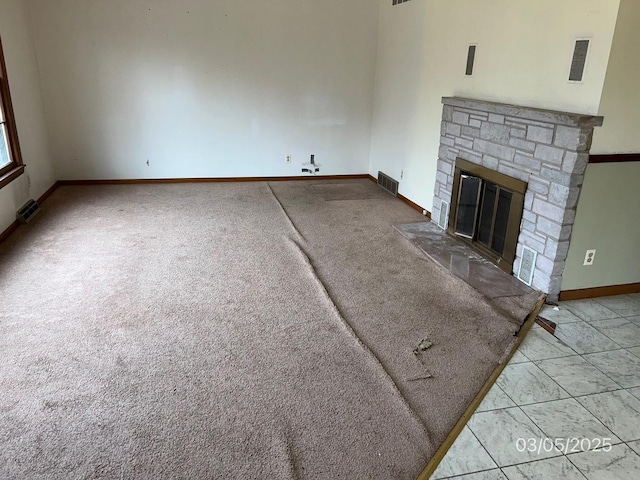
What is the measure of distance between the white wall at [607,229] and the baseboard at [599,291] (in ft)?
0.10

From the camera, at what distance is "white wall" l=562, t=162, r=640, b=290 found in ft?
10.1

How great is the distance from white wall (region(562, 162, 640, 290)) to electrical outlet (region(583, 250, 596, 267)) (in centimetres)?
3

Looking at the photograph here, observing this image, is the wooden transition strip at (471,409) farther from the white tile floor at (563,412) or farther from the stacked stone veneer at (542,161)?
the stacked stone veneer at (542,161)

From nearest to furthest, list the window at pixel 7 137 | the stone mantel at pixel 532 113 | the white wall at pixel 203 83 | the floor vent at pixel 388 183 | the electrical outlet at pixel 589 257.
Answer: the stone mantel at pixel 532 113, the electrical outlet at pixel 589 257, the window at pixel 7 137, the white wall at pixel 203 83, the floor vent at pixel 388 183

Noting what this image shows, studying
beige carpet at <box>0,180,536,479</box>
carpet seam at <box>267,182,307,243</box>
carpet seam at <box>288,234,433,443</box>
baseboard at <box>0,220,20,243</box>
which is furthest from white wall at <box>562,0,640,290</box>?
baseboard at <box>0,220,20,243</box>

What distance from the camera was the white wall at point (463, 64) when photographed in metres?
2.95

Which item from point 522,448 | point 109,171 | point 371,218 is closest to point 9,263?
point 109,171

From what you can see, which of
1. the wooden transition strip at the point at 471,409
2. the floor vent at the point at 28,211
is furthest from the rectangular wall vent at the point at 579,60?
the floor vent at the point at 28,211

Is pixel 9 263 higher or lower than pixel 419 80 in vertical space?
lower

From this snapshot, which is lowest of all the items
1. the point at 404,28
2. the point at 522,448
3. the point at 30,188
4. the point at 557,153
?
the point at 522,448

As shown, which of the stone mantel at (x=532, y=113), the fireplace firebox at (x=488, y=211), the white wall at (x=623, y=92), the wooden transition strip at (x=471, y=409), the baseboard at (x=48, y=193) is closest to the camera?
the wooden transition strip at (x=471, y=409)

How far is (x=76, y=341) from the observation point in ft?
8.63

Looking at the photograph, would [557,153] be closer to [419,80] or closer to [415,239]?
[415,239]

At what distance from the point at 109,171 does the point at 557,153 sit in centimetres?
520
